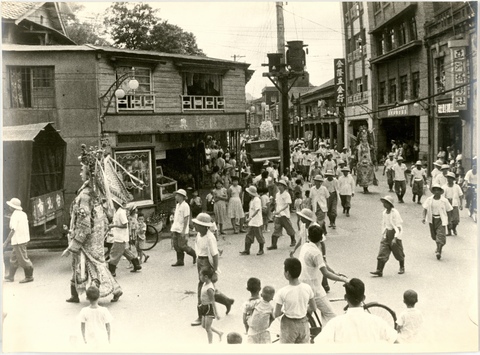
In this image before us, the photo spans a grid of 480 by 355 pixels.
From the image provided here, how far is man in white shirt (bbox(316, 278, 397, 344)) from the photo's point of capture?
15.4ft

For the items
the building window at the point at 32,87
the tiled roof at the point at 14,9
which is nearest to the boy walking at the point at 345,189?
the building window at the point at 32,87

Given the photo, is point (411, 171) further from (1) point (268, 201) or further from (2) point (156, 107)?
(2) point (156, 107)

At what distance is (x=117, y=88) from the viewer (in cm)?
1171

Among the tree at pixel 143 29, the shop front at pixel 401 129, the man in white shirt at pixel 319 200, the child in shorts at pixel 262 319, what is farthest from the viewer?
the shop front at pixel 401 129

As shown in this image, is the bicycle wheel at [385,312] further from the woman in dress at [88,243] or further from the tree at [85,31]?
the tree at [85,31]

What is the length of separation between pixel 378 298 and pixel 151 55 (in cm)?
918

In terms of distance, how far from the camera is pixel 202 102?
592 inches

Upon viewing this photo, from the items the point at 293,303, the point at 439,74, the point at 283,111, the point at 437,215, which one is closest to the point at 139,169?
the point at 283,111

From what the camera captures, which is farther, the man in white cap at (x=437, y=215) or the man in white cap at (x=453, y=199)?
the man in white cap at (x=453, y=199)

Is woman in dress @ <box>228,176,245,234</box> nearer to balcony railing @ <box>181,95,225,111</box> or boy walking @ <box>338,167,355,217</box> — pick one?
boy walking @ <box>338,167,355,217</box>

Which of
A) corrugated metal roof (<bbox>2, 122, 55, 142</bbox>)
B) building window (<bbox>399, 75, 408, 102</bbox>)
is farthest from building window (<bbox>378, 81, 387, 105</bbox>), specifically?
corrugated metal roof (<bbox>2, 122, 55, 142</bbox>)

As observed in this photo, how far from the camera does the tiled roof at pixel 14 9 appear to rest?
7988mm

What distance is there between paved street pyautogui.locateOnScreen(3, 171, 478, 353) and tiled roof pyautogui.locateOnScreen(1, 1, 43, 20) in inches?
172

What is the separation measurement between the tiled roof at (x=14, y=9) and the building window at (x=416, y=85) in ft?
40.5
